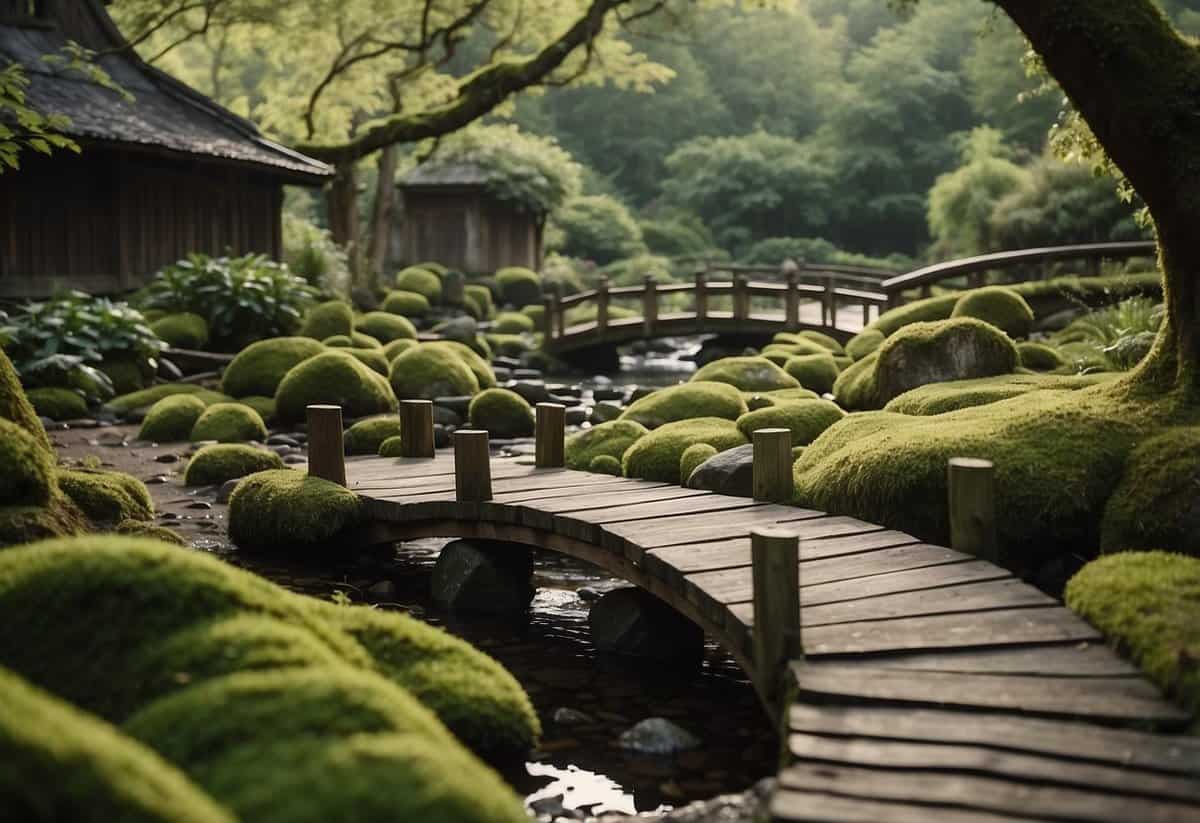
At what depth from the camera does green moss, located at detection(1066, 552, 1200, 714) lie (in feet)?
16.0

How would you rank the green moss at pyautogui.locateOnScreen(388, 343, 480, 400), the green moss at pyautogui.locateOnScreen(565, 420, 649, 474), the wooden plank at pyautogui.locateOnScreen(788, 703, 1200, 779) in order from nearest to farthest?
the wooden plank at pyautogui.locateOnScreen(788, 703, 1200, 779) → the green moss at pyautogui.locateOnScreen(565, 420, 649, 474) → the green moss at pyautogui.locateOnScreen(388, 343, 480, 400)

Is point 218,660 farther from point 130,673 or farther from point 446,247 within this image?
point 446,247

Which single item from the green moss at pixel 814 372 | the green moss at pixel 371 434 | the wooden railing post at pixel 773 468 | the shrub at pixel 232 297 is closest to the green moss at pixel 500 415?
the green moss at pixel 371 434

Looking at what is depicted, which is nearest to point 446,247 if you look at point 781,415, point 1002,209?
point 1002,209

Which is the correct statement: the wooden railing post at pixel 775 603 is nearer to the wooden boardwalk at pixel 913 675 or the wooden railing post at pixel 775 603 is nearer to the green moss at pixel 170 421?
the wooden boardwalk at pixel 913 675

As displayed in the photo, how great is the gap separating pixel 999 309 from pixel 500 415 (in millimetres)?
5912

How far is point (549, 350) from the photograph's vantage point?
80.8 feet

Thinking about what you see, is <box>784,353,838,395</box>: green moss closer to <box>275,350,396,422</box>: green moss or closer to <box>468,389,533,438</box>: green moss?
<box>468,389,533,438</box>: green moss

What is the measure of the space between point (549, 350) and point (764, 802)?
67.3ft

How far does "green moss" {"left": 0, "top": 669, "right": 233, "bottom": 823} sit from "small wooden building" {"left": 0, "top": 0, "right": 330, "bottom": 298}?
619 inches

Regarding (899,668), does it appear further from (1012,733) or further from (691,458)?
(691,458)

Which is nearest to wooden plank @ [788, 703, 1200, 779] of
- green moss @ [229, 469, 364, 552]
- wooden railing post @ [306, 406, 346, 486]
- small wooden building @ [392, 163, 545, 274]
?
green moss @ [229, 469, 364, 552]

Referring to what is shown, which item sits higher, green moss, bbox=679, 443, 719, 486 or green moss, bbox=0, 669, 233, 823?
green moss, bbox=0, 669, 233, 823

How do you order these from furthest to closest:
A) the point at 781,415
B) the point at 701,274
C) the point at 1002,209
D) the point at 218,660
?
the point at 1002,209
the point at 701,274
the point at 781,415
the point at 218,660
